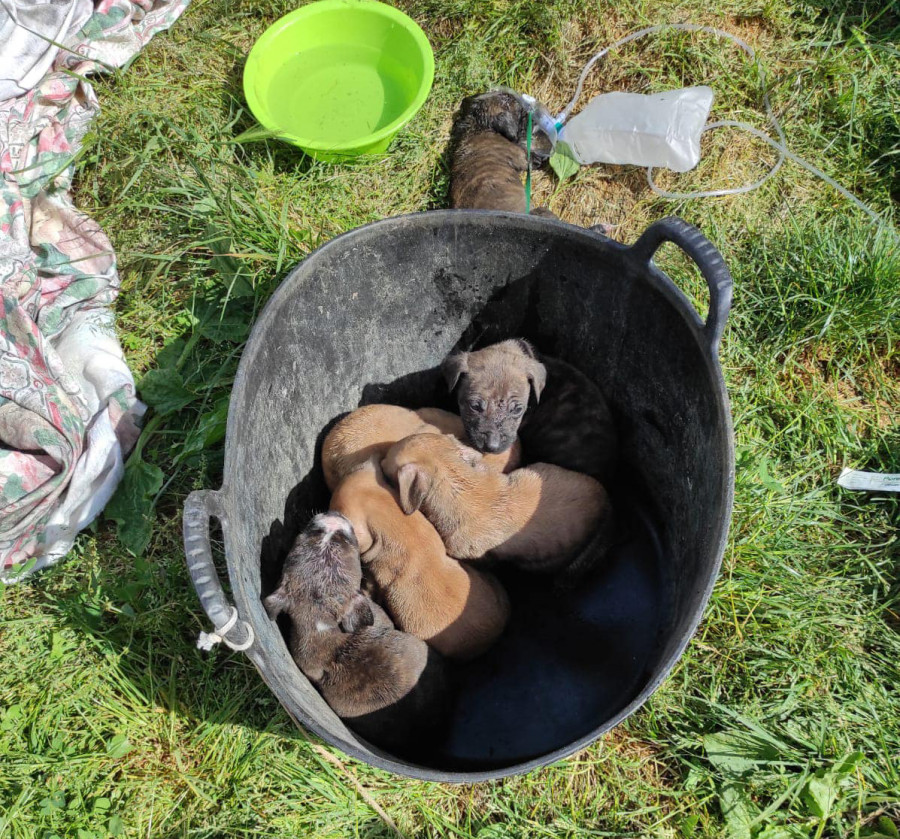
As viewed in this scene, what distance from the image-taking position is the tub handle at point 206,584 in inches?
92.2

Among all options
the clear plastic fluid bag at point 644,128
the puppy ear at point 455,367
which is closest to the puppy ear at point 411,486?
the puppy ear at point 455,367

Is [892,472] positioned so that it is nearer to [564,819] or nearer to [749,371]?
[749,371]

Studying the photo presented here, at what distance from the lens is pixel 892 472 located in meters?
4.41

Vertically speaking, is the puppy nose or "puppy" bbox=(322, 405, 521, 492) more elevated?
the puppy nose

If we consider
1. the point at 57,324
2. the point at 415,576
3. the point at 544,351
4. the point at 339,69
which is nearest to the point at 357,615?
the point at 415,576

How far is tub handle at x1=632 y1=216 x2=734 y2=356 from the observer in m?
2.76

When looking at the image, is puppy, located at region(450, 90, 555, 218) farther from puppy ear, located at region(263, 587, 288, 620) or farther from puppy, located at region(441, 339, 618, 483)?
puppy ear, located at region(263, 587, 288, 620)

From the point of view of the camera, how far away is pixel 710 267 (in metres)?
Answer: 2.78

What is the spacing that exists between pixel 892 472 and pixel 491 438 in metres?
2.37

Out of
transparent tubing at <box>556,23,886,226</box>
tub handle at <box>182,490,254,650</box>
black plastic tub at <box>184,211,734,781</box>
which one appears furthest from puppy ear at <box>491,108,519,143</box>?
tub handle at <box>182,490,254,650</box>

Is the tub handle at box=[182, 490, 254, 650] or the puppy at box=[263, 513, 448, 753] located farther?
the puppy at box=[263, 513, 448, 753]

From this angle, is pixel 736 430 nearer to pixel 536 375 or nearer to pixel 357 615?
pixel 536 375

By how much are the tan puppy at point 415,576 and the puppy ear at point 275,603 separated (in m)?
0.43

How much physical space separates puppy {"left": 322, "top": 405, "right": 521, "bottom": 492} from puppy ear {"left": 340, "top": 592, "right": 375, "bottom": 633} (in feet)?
2.29
